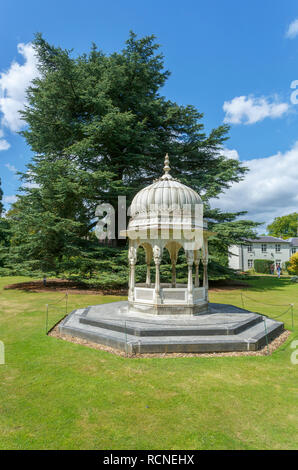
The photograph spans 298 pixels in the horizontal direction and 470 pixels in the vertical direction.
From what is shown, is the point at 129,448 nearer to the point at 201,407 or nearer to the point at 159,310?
the point at 201,407

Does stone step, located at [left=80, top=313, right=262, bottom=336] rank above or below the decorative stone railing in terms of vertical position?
below

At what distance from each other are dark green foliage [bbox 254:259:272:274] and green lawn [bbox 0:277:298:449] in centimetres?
3931

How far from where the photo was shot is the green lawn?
164 inches

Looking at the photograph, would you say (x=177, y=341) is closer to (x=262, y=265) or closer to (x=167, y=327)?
(x=167, y=327)

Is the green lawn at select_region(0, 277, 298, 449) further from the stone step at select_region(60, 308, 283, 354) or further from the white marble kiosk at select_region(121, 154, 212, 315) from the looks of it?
the white marble kiosk at select_region(121, 154, 212, 315)

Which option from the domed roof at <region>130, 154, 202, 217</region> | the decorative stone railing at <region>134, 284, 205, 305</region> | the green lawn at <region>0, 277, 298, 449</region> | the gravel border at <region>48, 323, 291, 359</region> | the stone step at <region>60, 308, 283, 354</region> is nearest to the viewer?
the green lawn at <region>0, 277, 298, 449</region>

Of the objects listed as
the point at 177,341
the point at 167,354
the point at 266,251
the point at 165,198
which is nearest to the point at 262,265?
the point at 266,251

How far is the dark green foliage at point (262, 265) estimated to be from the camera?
44125 millimetres

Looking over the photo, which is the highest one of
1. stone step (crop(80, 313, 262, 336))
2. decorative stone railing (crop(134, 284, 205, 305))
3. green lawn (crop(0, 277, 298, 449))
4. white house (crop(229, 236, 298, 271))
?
white house (crop(229, 236, 298, 271))

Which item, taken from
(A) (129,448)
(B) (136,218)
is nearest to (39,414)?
(A) (129,448)

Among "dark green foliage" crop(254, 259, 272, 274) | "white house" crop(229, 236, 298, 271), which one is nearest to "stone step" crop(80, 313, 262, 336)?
"dark green foliage" crop(254, 259, 272, 274)

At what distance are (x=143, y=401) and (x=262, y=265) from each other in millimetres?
43734

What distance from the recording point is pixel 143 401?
5266 mm

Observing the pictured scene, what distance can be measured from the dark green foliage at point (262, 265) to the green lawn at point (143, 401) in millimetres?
39308
